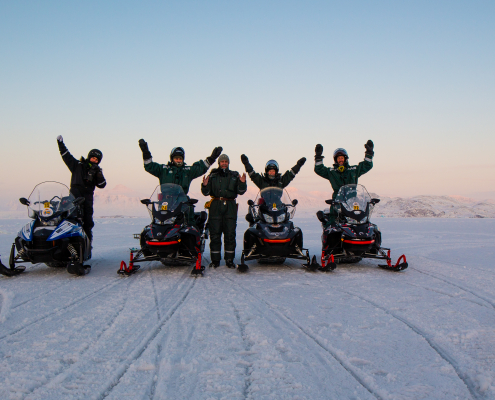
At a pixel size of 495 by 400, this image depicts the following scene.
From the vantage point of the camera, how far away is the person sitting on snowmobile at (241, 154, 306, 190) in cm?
709

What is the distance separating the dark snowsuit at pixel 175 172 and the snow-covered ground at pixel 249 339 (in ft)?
8.24

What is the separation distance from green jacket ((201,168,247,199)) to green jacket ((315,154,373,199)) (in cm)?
216

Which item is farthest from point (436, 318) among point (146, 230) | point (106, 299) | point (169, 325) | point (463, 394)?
point (146, 230)

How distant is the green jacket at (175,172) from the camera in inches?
267

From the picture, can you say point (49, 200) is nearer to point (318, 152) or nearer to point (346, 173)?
point (318, 152)

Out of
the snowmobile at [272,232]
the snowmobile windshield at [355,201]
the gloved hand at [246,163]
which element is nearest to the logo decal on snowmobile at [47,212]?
the snowmobile at [272,232]

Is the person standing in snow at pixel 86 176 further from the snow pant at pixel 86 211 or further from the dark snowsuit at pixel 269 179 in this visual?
the dark snowsuit at pixel 269 179

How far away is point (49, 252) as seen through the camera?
202 inches

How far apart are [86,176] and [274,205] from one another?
389 centimetres

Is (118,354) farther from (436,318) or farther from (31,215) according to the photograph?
(31,215)

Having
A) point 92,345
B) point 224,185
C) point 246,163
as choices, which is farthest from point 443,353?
point 246,163

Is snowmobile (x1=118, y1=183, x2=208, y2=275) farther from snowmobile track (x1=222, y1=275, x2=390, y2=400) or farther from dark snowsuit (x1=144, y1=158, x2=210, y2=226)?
snowmobile track (x1=222, y1=275, x2=390, y2=400)

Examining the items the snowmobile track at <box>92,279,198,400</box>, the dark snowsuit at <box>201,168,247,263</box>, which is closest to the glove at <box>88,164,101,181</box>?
the dark snowsuit at <box>201,168,247,263</box>

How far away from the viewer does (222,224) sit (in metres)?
6.44
